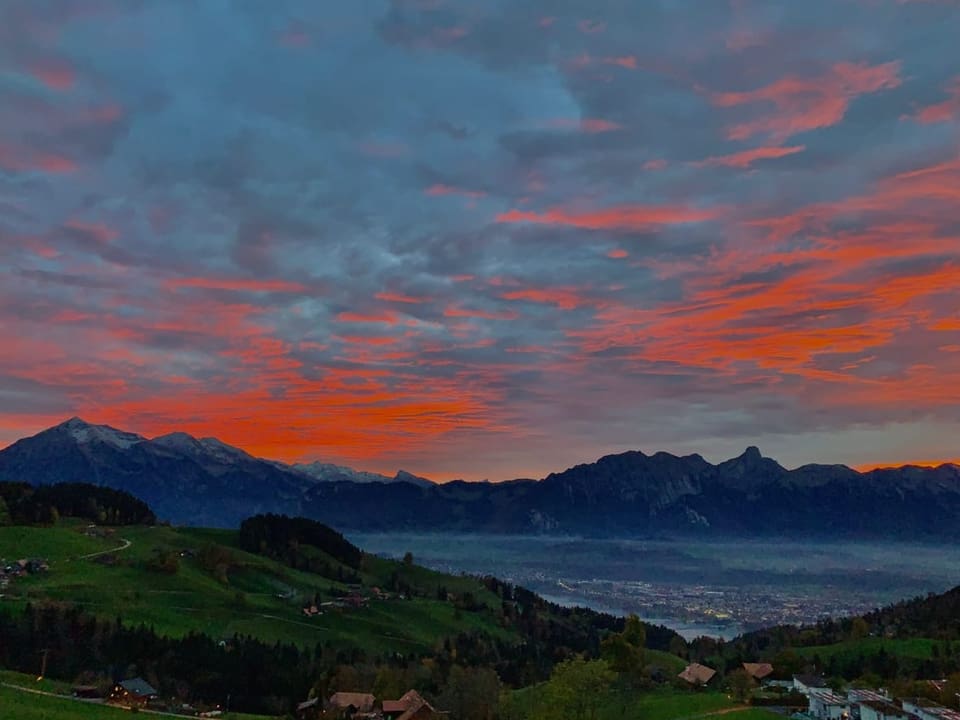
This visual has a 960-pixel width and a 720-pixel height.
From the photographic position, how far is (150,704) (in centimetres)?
11838

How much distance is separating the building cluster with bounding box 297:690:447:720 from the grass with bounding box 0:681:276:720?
21447mm

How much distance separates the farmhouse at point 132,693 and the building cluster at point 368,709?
23.2 m

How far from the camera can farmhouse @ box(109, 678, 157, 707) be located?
114600 mm

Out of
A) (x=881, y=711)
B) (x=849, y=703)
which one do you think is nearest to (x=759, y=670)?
(x=849, y=703)

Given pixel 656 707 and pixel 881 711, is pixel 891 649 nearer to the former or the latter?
pixel 656 707

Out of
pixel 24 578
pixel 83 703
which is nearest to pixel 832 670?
pixel 83 703

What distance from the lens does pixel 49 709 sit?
302ft

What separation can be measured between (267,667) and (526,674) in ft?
204

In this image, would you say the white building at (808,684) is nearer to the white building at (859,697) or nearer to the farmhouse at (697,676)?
the white building at (859,697)

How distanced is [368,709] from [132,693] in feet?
114

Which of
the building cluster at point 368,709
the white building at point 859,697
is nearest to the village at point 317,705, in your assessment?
the building cluster at point 368,709

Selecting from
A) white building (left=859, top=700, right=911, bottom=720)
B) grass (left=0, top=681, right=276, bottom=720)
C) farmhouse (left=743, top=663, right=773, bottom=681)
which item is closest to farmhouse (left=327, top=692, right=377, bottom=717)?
grass (left=0, top=681, right=276, bottom=720)

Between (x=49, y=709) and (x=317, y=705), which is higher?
(x=49, y=709)

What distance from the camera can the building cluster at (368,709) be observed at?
123188 millimetres
